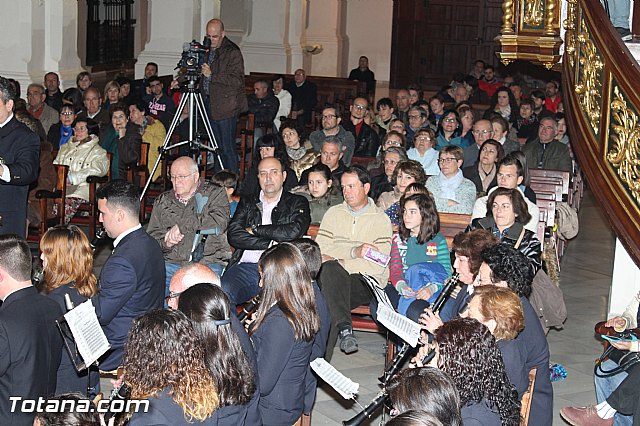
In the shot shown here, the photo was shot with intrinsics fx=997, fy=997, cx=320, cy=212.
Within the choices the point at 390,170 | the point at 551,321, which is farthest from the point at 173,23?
the point at 551,321

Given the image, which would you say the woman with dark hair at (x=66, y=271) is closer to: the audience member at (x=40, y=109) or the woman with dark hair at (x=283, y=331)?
the woman with dark hair at (x=283, y=331)

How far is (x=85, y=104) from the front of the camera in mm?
12242

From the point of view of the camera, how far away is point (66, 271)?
4.97 m

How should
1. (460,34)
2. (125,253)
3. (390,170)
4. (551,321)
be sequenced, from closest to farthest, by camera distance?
(125,253), (551,321), (390,170), (460,34)

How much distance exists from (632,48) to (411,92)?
27.1 ft

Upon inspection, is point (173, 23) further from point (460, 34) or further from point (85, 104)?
point (460, 34)

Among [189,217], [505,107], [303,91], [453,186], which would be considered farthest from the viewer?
[303,91]

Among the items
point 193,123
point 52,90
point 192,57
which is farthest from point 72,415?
point 52,90

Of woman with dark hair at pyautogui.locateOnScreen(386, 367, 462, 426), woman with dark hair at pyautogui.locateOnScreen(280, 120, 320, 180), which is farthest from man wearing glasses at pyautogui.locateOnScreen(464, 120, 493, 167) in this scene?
woman with dark hair at pyautogui.locateOnScreen(386, 367, 462, 426)

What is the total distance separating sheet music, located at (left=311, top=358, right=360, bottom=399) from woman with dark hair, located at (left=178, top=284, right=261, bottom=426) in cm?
56

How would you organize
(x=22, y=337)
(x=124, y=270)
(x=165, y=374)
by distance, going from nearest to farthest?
(x=165, y=374) < (x=22, y=337) < (x=124, y=270)

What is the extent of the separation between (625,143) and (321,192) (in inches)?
113

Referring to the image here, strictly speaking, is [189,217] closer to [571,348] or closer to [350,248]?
[350,248]

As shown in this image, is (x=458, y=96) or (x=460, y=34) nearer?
(x=458, y=96)
